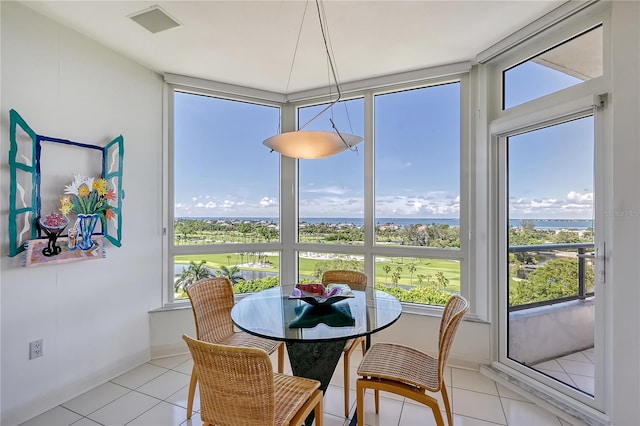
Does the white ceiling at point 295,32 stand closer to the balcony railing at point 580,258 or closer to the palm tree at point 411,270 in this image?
the balcony railing at point 580,258

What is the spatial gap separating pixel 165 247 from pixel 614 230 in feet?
11.8

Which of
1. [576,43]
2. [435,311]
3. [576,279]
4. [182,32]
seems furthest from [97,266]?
[576,43]

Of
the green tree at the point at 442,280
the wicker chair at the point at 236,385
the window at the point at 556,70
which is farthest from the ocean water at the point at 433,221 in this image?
the wicker chair at the point at 236,385

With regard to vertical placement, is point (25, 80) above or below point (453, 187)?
above

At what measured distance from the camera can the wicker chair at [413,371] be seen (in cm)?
159

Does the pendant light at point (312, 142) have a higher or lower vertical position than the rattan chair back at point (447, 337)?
higher

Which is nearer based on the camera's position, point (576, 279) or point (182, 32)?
point (576, 279)

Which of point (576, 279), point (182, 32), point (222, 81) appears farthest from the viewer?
point (222, 81)

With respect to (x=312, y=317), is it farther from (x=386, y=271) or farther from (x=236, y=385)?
(x=386, y=271)

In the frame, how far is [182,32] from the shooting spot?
235cm

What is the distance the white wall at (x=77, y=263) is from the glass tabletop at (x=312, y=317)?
132cm

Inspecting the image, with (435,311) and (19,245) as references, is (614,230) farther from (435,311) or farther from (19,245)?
(19,245)

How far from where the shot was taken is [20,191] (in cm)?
205

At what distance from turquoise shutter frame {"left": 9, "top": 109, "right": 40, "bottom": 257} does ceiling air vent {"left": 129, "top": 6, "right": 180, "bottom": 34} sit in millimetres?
1036
